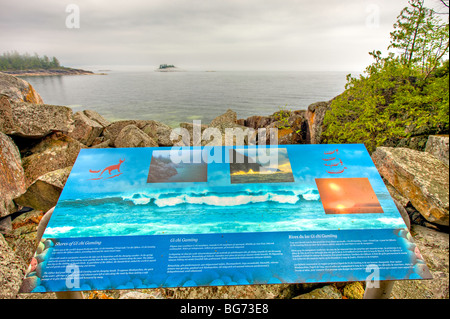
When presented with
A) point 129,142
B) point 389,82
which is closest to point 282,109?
point 389,82

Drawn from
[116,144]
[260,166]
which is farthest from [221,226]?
[116,144]

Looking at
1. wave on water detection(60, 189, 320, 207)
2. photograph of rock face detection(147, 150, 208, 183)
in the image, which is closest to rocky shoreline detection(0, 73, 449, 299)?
wave on water detection(60, 189, 320, 207)

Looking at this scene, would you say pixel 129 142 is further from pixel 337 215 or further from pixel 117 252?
pixel 337 215

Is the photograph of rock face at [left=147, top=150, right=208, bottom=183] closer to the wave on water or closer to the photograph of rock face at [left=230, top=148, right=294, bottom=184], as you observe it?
the wave on water

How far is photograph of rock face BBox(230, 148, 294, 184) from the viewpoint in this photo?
9.11ft

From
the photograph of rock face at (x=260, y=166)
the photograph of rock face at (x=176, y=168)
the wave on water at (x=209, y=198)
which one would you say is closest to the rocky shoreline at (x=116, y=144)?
the wave on water at (x=209, y=198)

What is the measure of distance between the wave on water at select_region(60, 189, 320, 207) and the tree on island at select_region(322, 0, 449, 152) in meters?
2.68

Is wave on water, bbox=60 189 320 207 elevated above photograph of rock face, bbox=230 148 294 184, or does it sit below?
below

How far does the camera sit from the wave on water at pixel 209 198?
8.34ft

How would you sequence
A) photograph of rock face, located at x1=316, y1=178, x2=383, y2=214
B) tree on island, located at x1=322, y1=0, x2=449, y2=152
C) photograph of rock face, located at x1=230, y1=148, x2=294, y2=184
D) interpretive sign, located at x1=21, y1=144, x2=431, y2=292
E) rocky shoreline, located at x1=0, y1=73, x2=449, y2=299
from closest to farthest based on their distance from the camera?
interpretive sign, located at x1=21, y1=144, x2=431, y2=292 < photograph of rock face, located at x1=316, y1=178, x2=383, y2=214 < photograph of rock face, located at x1=230, y1=148, x2=294, y2=184 < rocky shoreline, located at x1=0, y1=73, x2=449, y2=299 < tree on island, located at x1=322, y1=0, x2=449, y2=152

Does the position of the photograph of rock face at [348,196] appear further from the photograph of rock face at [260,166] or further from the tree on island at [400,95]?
the tree on island at [400,95]

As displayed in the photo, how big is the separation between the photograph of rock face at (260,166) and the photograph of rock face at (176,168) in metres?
0.35

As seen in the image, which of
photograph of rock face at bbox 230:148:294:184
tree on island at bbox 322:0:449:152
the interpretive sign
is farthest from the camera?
tree on island at bbox 322:0:449:152
